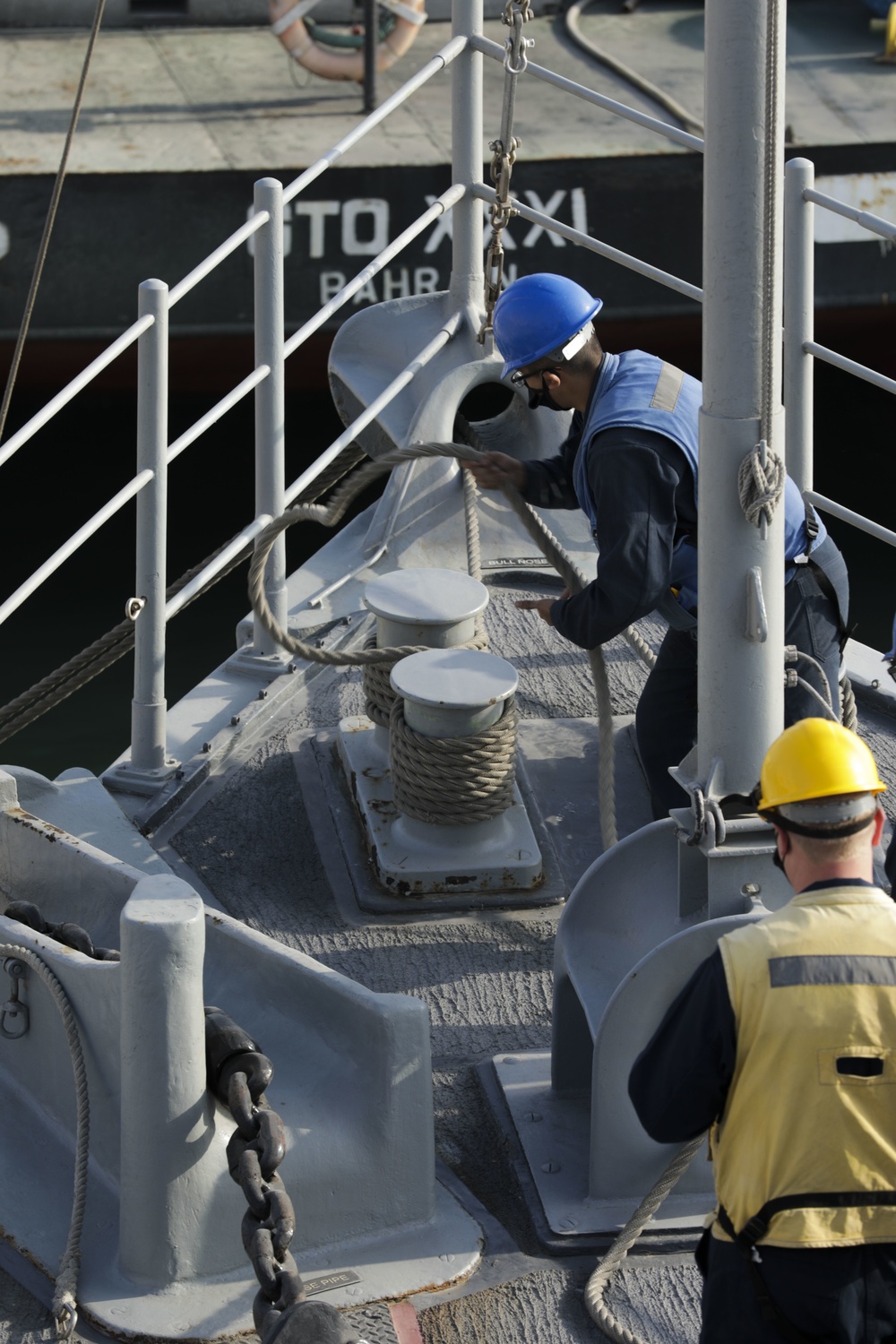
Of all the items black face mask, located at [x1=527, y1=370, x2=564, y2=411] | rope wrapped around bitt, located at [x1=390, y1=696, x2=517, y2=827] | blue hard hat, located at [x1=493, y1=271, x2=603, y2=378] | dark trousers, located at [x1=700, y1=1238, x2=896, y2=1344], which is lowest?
rope wrapped around bitt, located at [x1=390, y1=696, x2=517, y2=827]

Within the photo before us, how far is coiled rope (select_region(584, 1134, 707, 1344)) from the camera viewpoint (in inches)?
92.7

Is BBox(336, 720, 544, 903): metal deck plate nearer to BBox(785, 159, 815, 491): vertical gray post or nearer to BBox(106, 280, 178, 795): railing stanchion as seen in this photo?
BBox(106, 280, 178, 795): railing stanchion

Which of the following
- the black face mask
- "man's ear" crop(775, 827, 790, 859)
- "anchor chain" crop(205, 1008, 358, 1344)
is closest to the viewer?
"man's ear" crop(775, 827, 790, 859)

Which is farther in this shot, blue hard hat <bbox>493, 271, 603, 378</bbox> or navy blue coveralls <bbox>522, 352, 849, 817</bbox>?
blue hard hat <bbox>493, 271, 603, 378</bbox>

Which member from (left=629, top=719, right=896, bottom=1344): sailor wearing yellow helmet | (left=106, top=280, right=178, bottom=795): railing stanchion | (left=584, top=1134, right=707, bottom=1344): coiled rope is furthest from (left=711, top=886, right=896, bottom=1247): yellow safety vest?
(left=106, top=280, right=178, bottom=795): railing stanchion

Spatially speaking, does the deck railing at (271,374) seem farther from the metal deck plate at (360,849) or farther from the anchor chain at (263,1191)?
the anchor chain at (263,1191)

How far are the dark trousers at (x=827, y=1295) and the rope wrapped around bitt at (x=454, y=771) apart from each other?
1.53 meters

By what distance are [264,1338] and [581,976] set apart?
0.81 meters

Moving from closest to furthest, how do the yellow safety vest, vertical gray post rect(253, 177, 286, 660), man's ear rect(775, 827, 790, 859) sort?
the yellow safety vest, man's ear rect(775, 827, 790, 859), vertical gray post rect(253, 177, 286, 660)

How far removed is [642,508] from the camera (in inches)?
116

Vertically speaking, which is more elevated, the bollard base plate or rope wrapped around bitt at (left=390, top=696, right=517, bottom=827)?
rope wrapped around bitt at (left=390, top=696, right=517, bottom=827)

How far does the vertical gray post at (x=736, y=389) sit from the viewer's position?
2172 mm

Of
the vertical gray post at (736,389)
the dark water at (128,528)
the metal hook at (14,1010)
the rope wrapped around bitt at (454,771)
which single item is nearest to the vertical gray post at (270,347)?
the rope wrapped around bitt at (454,771)

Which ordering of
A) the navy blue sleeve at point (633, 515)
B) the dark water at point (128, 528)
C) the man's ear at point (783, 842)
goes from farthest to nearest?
the dark water at point (128, 528)
the navy blue sleeve at point (633, 515)
the man's ear at point (783, 842)
